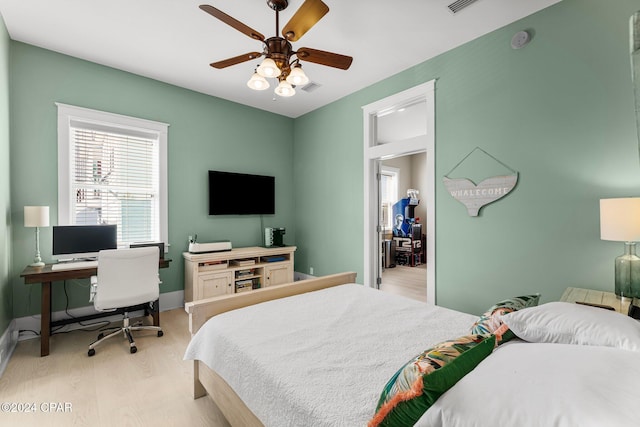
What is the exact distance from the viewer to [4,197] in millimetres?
2576

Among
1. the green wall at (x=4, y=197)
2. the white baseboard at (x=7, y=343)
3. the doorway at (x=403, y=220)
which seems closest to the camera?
the white baseboard at (x=7, y=343)

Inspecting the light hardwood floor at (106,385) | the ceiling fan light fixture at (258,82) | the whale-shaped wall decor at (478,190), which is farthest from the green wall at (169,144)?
the whale-shaped wall decor at (478,190)

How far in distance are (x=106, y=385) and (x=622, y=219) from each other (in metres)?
3.67

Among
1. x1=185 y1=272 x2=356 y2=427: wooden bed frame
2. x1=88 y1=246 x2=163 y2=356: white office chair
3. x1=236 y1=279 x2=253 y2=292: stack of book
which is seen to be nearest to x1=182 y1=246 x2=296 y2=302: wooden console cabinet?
x1=236 y1=279 x2=253 y2=292: stack of book

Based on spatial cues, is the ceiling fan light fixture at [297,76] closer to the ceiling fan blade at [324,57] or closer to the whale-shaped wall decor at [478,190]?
the ceiling fan blade at [324,57]

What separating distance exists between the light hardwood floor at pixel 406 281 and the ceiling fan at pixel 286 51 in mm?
3297

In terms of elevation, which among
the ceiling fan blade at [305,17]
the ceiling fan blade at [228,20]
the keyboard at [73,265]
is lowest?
the keyboard at [73,265]

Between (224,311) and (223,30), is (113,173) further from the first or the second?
(224,311)

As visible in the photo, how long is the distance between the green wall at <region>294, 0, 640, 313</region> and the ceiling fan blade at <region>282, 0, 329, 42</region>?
184 cm

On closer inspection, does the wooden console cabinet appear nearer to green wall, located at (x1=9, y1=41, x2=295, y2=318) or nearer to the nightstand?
green wall, located at (x1=9, y1=41, x2=295, y2=318)

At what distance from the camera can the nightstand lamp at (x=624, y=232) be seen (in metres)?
1.76

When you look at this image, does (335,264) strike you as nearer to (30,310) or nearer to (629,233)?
(629,233)

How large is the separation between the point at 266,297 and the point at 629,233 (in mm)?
2401

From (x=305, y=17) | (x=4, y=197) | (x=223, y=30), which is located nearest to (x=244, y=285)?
(x=4, y=197)
